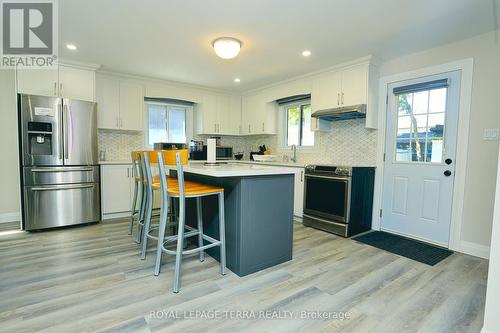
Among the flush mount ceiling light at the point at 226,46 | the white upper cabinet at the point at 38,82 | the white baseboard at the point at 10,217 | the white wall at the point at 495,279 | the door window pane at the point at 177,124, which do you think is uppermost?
the flush mount ceiling light at the point at 226,46

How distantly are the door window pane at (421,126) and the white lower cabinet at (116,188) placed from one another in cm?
404

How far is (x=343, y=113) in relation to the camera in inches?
140

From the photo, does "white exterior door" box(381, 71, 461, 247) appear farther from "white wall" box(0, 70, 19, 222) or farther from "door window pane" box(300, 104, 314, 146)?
"white wall" box(0, 70, 19, 222)

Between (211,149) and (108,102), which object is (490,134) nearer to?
(211,149)

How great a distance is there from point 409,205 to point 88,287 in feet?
11.9

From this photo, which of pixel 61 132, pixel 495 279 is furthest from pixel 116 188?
pixel 495 279

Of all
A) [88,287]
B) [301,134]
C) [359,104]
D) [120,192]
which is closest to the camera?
[88,287]

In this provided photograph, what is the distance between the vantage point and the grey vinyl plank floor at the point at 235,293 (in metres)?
1.59

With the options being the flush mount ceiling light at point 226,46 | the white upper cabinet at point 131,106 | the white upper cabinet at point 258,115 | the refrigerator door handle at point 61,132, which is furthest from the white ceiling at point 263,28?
the white upper cabinet at point 258,115

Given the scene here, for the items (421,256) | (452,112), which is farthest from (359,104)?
(421,256)

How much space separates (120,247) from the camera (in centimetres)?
282

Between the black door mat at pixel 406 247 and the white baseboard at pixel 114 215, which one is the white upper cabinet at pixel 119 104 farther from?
the black door mat at pixel 406 247

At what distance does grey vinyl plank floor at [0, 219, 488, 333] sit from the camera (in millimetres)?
1595

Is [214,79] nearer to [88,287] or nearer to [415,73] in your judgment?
[415,73]
